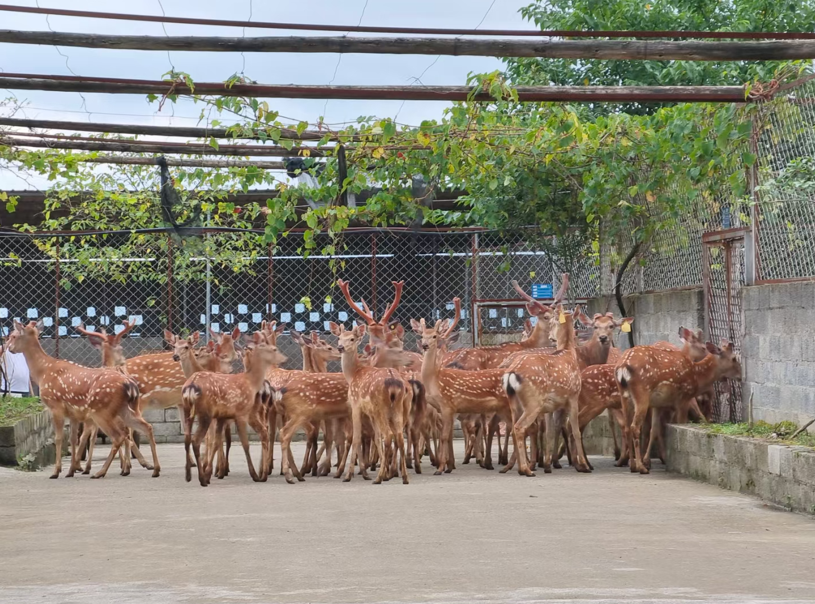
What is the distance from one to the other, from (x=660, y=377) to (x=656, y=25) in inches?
514

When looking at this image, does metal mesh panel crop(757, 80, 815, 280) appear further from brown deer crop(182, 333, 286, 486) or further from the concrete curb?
brown deer crop(182, 333, 286, 486)

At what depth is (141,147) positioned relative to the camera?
14641 mm

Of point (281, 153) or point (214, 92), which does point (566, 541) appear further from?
point (281, 153)

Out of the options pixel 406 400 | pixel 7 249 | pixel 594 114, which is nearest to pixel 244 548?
pixel 406 400

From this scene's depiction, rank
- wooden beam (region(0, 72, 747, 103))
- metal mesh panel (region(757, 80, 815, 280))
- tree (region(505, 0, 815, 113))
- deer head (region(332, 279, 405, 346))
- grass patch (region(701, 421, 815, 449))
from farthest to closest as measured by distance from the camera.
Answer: tree (region(505, 0, 815, 113)), deer head (region(332, 279, 405, 346)), metal mesh panel (region(757, 80, 815, 280)), wooden beam (region(0, 72, 747, 103)), grass patch (region(701, 421, 815, 449))

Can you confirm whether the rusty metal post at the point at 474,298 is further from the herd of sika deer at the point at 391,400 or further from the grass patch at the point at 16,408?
the grass patch at the point at 16,408

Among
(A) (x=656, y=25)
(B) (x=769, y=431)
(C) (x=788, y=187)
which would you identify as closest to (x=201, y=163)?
(C) (x=788, y=187)

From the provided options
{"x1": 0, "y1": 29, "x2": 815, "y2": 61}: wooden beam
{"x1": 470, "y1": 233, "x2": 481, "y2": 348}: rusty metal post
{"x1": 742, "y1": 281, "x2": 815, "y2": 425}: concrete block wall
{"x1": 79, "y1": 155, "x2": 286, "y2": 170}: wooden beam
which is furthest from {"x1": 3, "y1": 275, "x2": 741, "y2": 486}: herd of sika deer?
{"x1": 470, "y1": 233, "x2": 481, "y2": 348}: rusty metal post

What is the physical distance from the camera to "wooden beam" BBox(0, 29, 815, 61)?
9906 millimetres

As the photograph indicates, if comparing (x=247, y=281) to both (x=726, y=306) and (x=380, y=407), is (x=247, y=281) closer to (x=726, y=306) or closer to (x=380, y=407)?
(x=380, y=407)

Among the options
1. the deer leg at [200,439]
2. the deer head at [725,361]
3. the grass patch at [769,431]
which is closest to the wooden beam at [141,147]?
the deer leg at [200,439]

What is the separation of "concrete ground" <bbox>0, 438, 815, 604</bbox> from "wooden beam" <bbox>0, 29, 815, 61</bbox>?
3.39m

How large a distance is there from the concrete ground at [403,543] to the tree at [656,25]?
13831mm

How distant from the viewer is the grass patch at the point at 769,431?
10352 millimetres
